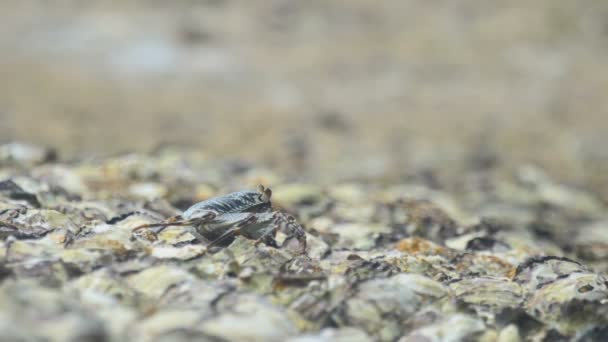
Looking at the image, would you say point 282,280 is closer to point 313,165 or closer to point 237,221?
point 237,221

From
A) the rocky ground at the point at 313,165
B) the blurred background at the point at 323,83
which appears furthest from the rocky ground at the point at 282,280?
the blurred background at the point at 323,83

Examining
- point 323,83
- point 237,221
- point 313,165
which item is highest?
point 323,83

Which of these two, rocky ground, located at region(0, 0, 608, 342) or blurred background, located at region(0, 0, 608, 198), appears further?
blurred background, located at region(0, 0, 608, 198)

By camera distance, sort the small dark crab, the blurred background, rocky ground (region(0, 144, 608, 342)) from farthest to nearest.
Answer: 1. the blurred background
2. the small dark crab
3. rocky ground (region(0, 144, 608, 342))

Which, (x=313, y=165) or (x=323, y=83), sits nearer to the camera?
(x=313, y=165)

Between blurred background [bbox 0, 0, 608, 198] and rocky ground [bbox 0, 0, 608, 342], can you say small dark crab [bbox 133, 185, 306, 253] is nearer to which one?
rocky ground [bbox 0, 0, 608, 342]

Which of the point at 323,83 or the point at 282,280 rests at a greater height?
the point at 323,83

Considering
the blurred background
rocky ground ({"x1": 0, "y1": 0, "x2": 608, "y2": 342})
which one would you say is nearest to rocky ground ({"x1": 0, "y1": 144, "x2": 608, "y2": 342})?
rocky ground ({"x1": 0, "y1": 0, "x2": 608, "y2": 342})

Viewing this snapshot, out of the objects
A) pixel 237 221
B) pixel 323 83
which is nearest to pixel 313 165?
pixel 323 83
